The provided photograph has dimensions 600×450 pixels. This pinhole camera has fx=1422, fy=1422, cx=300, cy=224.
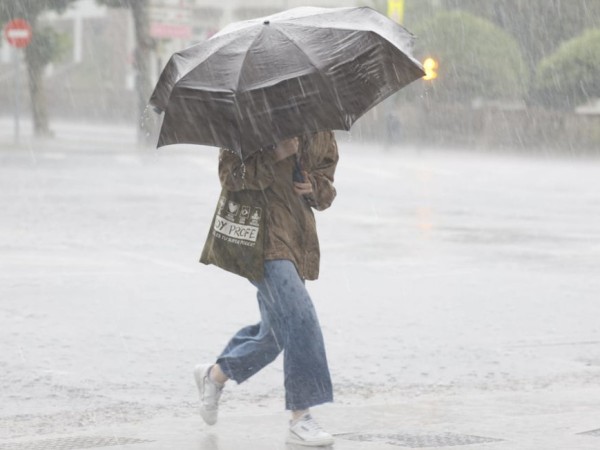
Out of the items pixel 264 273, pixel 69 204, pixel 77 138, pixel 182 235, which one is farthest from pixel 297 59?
pixel 77 138

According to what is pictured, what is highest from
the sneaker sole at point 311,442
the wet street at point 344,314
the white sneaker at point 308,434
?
the white sneaker at point 308,434

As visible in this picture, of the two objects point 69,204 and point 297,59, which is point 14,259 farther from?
point 297,59

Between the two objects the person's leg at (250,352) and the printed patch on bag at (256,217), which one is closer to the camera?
the printed patch on bag at (256,217)

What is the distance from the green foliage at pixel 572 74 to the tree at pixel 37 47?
1497cm

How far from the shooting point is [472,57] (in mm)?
46156

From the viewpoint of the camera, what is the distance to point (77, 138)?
4388 cm

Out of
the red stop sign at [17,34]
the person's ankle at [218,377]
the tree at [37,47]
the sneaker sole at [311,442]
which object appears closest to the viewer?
the sneaker sole at [311,442]

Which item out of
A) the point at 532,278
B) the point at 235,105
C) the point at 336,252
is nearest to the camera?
the point at 235,105

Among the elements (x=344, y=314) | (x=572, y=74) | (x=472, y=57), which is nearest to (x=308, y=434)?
(x=344, y=314)

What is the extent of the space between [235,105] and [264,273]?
0.72 meters

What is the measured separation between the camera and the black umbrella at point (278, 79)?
5426mm

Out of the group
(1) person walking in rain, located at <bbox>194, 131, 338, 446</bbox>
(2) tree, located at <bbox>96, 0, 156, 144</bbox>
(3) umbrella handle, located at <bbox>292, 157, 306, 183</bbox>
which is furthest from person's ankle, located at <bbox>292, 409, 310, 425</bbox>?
(2) tree, located at <bbox>96, 0, 156, 144</bbox>

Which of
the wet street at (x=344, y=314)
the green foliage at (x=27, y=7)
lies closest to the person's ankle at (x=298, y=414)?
the wet street at (x=344, y=314)

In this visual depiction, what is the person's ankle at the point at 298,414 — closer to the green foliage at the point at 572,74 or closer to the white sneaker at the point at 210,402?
the white sneaker at the point at 210,402
